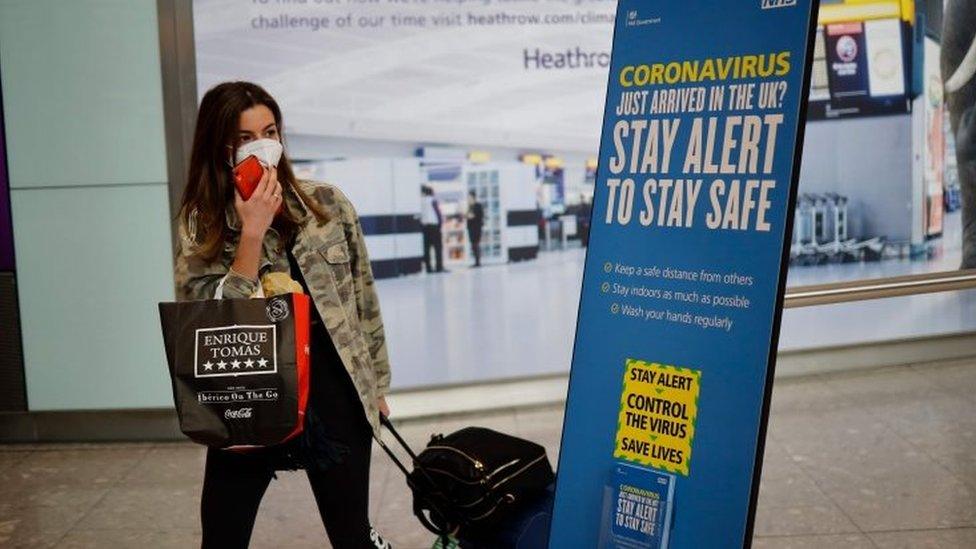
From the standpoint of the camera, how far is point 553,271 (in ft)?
18.2

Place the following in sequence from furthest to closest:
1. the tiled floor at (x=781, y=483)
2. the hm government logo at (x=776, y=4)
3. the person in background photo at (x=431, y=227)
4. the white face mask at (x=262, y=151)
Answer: the person in background photo at (x=431, y=227) < the tiled floor at (x=781, y=483) < the white face mask at (x=262, y=151) < the hm government logo at (x=776, y=4)

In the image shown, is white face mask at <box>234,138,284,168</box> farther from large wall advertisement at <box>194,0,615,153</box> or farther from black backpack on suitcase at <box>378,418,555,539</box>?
large wall advertisement at <box>194,0,615,153</box>

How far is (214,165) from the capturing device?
7.68 feet

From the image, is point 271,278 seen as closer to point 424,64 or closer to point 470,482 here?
point 470,482

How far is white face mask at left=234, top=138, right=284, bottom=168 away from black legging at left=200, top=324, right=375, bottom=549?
1.26 feet

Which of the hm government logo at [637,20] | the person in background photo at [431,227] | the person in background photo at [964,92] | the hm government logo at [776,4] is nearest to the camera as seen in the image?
the hm government logo at [776,4]

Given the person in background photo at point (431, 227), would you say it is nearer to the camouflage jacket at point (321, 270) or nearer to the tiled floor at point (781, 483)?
the tiled floor at point (781, 483)

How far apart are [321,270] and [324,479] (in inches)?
18.7

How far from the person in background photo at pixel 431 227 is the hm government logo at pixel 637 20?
2.90m

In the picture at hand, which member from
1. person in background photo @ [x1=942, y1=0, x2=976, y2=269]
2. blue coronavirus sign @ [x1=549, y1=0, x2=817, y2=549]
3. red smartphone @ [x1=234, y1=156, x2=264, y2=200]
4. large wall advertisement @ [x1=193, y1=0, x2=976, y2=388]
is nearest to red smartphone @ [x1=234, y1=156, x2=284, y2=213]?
red smartphone @ [x1=234, y1=156, x2=264, y2=200]

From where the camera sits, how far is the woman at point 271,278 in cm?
232

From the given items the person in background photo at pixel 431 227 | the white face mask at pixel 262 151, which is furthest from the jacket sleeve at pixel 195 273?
the person in background photo at pixel 431 227

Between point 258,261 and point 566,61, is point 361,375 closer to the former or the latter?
point 258,261

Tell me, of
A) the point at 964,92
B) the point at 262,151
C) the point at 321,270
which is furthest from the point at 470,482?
the point at 964,92
